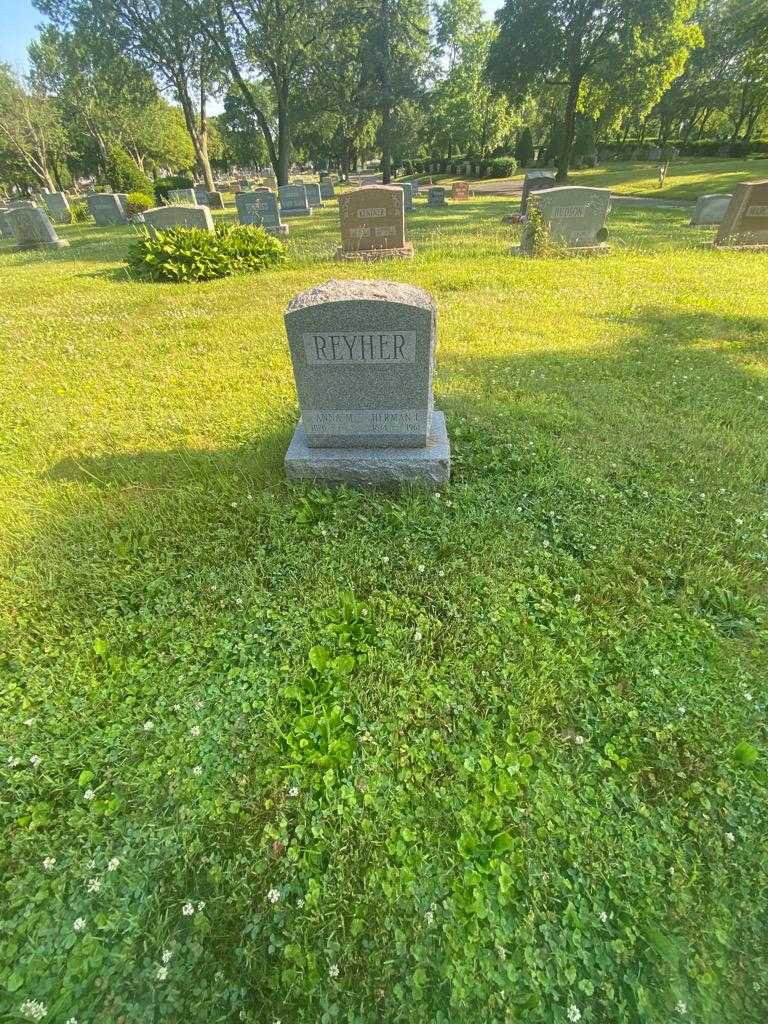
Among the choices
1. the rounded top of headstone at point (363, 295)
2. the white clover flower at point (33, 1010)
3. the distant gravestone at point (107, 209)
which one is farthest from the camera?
the distant gravestone at point (107, 209)

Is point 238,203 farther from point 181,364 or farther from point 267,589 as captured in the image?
point 267,589

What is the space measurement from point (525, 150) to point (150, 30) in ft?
101

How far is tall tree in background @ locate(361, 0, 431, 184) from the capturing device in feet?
79.7

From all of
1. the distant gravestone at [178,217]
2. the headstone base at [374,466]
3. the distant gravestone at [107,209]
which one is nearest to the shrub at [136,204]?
the distant gravestone at [107,209]

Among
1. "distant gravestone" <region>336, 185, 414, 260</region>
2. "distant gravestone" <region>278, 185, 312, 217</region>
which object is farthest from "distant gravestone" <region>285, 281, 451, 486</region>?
"distant gravestone" <region>278, 185, 312, 217</region>

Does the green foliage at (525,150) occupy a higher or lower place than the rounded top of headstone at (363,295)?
lower

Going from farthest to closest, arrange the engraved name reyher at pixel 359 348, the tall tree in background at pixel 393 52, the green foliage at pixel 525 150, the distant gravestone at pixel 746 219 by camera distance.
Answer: the green foliage at pixel 525 150, the tall tree in background at pixel 393 52, the distant gravestone at pixel 746 219, the engraved name reyher at pixel 359 348

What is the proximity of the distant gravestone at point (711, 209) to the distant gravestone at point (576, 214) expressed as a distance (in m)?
4.40

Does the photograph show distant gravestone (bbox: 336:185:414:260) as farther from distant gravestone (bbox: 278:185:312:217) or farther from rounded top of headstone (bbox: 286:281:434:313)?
distant gravestone (bbox: 278:185:312:217)

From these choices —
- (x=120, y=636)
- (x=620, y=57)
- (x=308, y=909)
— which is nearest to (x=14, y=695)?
(x=120, y=636)

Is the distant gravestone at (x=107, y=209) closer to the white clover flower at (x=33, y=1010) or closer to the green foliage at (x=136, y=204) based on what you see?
the green foliage at (x=136, y=204)

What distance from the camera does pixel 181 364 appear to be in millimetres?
5855

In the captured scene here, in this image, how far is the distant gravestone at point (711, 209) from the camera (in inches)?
521

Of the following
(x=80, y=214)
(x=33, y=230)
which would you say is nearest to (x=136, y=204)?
(x=80, y=214)
